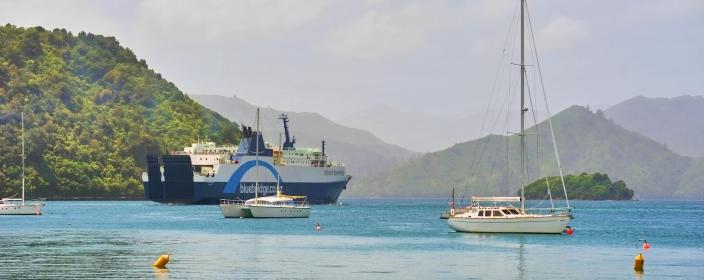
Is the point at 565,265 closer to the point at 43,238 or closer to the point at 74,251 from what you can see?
the point at 74,251

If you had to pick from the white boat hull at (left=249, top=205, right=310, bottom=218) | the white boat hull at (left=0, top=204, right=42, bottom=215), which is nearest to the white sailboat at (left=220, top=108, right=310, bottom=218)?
the white boat hull at (left=249, top=205, right=310, bottom=218)

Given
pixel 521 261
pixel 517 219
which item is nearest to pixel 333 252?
pixel 521 261

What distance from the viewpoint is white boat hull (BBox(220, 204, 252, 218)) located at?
14462cm

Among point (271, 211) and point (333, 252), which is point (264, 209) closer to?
point (271, 211)

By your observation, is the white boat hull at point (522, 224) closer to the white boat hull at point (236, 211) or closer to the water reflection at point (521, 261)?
the water reflection at point (521, 261)

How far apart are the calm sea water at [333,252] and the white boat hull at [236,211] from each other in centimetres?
1895

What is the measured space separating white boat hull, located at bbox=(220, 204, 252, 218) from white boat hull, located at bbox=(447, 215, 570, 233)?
47.9 metres

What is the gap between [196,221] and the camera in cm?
14062

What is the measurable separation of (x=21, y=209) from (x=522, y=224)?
84.7 meters

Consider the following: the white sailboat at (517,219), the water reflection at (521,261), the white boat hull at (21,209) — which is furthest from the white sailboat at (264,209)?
the water reflection at (521,261)

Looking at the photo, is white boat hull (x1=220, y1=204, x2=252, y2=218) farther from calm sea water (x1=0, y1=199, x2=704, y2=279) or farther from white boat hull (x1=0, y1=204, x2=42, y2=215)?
white boat hull (x1=0, y1=204, x2=42, y2=215)

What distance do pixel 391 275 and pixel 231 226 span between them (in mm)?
60927

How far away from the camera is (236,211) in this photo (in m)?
147

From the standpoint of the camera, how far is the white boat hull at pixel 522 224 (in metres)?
98.3
